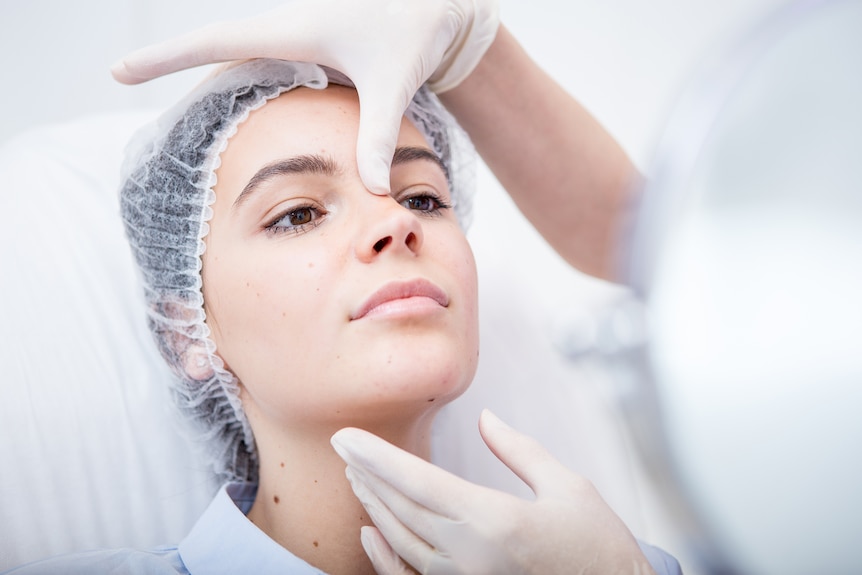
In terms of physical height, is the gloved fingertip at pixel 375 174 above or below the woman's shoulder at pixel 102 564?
above

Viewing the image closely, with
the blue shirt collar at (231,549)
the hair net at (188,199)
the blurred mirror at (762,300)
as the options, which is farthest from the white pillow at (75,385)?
the blurred mirror at (762,300)

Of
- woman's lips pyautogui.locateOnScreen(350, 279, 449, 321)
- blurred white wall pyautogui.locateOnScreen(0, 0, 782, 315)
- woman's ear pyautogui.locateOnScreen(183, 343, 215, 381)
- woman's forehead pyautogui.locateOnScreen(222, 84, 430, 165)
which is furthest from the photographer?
blurred white wall pyautogui.locateOnScreen(0, 0, 782, 315)

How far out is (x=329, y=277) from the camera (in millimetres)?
918

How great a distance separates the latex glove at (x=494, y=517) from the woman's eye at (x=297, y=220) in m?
0.29

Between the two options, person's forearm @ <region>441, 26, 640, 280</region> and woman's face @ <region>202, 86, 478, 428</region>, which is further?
person's forearm @ <region>441, 26, 640, 280</region>

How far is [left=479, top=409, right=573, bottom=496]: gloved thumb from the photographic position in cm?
85

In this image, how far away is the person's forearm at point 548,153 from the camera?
1.32m

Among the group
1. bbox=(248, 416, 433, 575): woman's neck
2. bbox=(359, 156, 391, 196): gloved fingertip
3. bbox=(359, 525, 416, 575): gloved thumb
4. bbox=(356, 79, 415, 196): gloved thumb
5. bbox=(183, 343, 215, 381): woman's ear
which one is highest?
bbox=(356, 79, 415, 196): gloved thumb

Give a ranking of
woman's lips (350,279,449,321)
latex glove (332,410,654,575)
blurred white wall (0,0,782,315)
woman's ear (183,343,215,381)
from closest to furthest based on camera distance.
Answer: latex glove (332,410,654,575)
woman's lips (350,279,449,321)
woman's ear (183,343,215,381)
blurred white wall (0,0,782,315)

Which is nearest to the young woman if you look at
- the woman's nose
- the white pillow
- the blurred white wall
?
the woman's nose

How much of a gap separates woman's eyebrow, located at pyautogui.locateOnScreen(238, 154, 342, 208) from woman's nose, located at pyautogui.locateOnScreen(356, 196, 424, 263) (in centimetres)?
9

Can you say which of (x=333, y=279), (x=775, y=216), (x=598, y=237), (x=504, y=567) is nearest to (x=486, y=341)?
(x=598, y=237)

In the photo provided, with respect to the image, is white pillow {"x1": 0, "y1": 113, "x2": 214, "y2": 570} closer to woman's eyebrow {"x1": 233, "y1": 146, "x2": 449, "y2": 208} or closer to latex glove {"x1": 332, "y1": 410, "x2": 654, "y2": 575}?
woman's eyebrow {"x1": 233, "y1": 146, "x2": 449, "y2": 208}

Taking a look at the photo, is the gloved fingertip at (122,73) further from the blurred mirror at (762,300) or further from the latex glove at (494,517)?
the blurred mirror at (762,300)
